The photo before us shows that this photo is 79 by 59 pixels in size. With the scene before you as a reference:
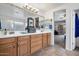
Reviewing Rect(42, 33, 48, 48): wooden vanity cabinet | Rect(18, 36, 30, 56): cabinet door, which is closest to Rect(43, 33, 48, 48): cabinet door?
Rect(42, 33, 48, 48): wooden vanity cabinet

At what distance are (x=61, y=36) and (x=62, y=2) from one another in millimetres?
599

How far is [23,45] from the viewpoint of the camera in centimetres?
217

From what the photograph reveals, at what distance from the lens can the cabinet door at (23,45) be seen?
82.0 inches

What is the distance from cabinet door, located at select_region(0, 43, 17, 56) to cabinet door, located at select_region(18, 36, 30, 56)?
116 millimetres

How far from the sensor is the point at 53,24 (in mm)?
2057

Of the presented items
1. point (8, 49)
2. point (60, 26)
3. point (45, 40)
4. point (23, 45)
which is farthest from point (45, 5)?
point (8, 49)

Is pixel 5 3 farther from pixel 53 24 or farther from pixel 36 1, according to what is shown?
pixel 53 24

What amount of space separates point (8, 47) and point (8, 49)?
3cm

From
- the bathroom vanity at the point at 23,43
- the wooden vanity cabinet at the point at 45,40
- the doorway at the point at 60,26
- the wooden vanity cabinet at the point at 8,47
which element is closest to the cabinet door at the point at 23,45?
the bathroom vanity at the point at 23,43

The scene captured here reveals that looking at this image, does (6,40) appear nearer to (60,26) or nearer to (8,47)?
(8,47)

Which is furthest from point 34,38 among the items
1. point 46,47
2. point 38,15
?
point 38,15

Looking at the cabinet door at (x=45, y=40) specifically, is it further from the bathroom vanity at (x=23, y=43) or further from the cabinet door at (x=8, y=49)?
the cabinet door at (x=8, y=49)

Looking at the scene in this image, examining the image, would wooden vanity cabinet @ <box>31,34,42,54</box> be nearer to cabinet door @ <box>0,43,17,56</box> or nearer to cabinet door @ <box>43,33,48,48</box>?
cabinet door @ <box>43,33,48,48</box>

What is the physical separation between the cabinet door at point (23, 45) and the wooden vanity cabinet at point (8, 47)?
4.2 inches
